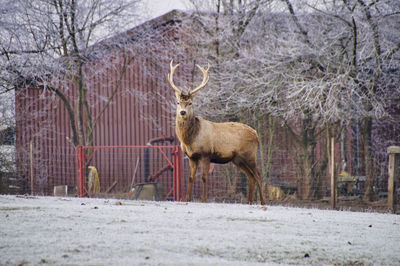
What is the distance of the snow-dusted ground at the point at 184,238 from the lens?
12.1ft

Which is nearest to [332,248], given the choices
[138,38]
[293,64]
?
[293,64]

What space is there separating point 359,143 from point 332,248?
9.97m

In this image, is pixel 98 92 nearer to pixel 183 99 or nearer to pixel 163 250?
pixel 183 99

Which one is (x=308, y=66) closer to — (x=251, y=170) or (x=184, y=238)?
(x=251, y=170)

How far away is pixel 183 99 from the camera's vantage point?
326 inches

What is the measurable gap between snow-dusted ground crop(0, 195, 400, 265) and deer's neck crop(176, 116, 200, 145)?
245 cm

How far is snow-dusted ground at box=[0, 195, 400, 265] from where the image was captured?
368 centimetres

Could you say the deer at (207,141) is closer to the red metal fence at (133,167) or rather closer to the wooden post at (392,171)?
the wooden post at (392,171)

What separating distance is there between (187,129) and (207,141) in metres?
0.44

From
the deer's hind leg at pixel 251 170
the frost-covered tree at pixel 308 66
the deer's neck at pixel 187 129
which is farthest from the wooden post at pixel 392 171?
the deer's neck at pixel 187 129

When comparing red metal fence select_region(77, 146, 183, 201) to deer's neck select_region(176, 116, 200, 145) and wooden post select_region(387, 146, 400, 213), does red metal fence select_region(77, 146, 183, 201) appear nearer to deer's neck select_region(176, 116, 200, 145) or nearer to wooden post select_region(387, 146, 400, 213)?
deer's neck select_region(176, 116, 200, 145)

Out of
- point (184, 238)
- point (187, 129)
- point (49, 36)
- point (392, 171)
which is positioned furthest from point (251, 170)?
point (49, 36)

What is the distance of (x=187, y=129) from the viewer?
8398mm

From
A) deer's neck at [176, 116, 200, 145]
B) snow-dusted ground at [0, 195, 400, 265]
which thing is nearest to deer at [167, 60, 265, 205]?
deer's neck at [176, 116, 200, 145]
